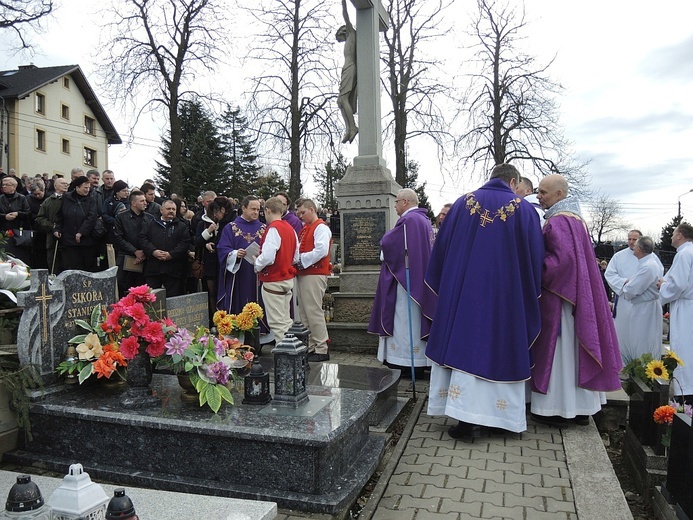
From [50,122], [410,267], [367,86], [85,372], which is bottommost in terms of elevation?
[85,372]

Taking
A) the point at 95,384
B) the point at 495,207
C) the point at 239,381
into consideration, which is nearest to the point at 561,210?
the point at 495,207

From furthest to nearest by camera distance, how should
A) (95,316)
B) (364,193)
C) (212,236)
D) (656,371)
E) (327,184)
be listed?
(327,184)
(364,193)
(212,236)
(95,316)
(656,371)

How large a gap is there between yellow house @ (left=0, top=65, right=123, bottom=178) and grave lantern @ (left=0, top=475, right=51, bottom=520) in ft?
103

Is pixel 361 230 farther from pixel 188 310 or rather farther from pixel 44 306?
pixel 44 306

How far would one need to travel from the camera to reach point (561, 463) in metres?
4.02

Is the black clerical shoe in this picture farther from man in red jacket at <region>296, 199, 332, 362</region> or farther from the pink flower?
the pink flower

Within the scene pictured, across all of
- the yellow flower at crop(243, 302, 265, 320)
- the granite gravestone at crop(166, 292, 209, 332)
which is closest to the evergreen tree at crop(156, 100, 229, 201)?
the granite gravestone at crop(166, 292, 209, 332)

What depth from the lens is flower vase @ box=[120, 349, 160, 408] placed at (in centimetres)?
393

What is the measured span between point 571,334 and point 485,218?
123 centimetres

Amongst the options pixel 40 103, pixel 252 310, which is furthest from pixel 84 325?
pixel 40 103

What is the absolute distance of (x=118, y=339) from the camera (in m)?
4.21

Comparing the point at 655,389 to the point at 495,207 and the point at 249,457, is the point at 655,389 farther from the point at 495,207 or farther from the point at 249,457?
the point at 249,457

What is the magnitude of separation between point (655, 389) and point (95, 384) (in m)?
4.24

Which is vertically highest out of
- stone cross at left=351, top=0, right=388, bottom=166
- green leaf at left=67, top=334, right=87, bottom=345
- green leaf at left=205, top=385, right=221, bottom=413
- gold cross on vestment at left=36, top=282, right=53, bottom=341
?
stone cross at left=351, top=0, right=388, bottom=166
